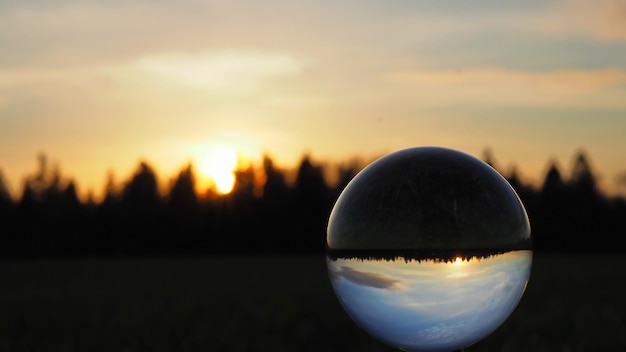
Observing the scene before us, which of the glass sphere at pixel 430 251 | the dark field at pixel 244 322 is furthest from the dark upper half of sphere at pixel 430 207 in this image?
the dark field at pixel 244 322

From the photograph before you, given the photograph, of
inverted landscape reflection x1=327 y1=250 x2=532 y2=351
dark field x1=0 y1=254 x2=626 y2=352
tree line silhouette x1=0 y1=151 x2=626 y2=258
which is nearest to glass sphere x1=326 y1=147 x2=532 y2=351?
inverted landscape reflection x1=327 y1=250 x2=532 y2=351

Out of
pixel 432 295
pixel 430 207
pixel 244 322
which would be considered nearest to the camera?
pixel 432 295

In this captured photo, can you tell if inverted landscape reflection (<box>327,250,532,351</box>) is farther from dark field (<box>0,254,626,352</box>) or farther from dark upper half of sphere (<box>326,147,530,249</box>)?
dark field (<box>0,254,626,352</box>)

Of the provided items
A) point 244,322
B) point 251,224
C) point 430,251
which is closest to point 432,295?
point 430,251

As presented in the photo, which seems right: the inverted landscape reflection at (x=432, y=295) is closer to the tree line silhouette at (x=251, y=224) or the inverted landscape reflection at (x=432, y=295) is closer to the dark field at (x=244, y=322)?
the dark field at (x=244, y=322)

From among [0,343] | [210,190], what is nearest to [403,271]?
[0,343]

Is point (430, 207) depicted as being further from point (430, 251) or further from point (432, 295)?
point (432, 295)

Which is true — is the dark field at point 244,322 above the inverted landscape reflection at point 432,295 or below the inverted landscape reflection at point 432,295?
below

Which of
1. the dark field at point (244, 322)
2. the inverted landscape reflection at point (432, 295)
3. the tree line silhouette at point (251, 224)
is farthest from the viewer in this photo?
the tree line silhouette at point (251, 224)
